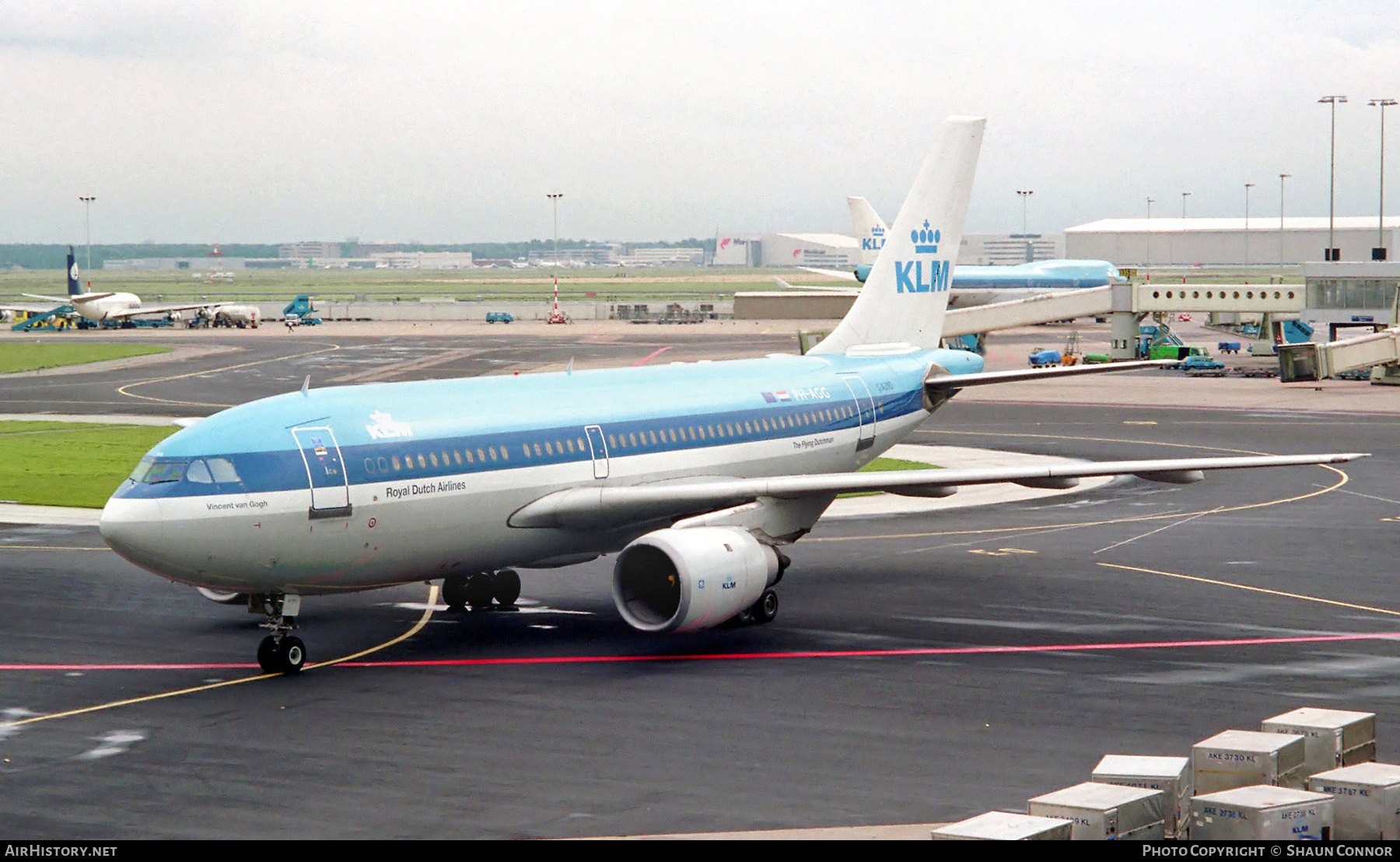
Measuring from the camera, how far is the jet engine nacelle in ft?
94.4

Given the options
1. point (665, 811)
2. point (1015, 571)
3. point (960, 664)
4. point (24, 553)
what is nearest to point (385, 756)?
point (665, 811)

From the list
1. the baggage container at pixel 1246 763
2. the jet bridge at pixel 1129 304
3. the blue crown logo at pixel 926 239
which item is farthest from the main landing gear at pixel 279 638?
the jet bridge at pixel 1129 304

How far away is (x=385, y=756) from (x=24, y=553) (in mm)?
22834

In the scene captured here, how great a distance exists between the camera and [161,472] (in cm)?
2661

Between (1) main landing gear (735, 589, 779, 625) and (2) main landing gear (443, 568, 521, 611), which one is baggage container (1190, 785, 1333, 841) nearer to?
(1) main landing gear (735, 589, 779, 625)

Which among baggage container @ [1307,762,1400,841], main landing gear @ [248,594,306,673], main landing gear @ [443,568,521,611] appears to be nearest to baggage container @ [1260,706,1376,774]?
baggage container @ [1307,762,1400,841]

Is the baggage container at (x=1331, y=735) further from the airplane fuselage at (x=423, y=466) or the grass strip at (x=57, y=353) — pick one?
the grass strip at (x=57, y=353)

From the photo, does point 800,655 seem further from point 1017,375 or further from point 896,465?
point 896,465

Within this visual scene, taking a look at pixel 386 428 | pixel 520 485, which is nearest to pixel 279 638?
pixel 386 428

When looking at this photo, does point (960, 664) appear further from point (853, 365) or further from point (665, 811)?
point (853, 365)

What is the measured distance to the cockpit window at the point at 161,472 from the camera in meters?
26.5

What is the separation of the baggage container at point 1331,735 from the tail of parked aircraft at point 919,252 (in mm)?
23328

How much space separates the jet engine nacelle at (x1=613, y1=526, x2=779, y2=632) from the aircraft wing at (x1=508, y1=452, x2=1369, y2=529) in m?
0.86

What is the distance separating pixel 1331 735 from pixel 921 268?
2542cm
